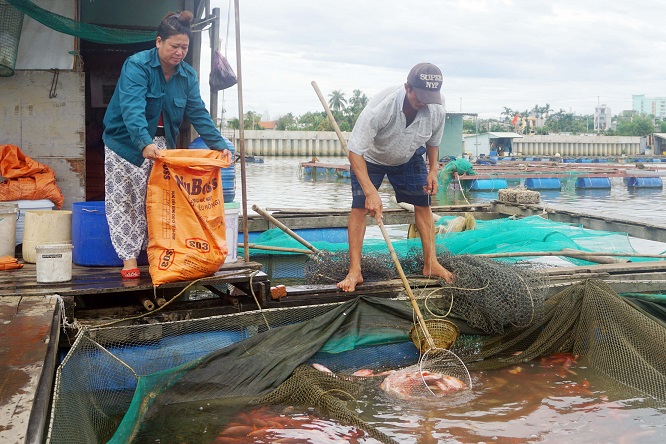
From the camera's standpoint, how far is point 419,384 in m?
4.66

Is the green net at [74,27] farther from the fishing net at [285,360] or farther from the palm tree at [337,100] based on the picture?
the palm tree at [337,100]

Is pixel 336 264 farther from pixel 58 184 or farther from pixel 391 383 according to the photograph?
pixel 58 184

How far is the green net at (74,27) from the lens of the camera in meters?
6.16

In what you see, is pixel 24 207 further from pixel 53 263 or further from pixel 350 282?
pixel 350 282

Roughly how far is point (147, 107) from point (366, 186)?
1.75 meters

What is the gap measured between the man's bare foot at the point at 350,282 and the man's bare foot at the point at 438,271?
23.9 inches

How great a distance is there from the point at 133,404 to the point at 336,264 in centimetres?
236

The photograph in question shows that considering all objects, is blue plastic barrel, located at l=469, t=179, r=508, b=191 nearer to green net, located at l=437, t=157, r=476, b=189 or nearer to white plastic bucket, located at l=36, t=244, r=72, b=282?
green net, located at l=437, t=157, r=476, b=189

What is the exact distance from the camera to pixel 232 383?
4.45m

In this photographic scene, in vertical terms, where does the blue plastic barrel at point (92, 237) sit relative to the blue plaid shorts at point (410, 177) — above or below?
below

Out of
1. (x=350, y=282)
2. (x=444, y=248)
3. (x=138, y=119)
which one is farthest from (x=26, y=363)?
(x=444, y=248)

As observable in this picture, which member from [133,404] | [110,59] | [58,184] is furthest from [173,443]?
[110,59]

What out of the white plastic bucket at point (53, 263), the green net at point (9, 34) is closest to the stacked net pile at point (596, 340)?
the white plastic bucket at point (53, 263)

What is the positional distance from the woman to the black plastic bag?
8.86ft
